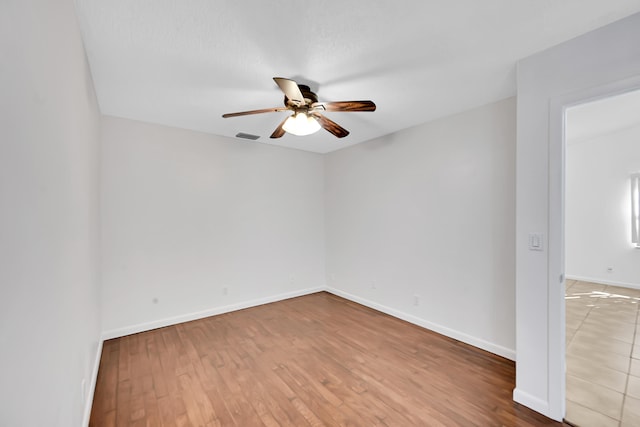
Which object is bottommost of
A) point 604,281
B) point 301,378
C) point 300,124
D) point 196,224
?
point 301,378

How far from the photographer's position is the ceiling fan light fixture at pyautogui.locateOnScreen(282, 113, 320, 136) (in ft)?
7.50

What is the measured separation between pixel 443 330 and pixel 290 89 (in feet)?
9.84

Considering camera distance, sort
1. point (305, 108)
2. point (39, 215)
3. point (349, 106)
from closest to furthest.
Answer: point (39, 215)
point (349, 106)
point (305, 108)

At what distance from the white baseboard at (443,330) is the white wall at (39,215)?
3161 mm

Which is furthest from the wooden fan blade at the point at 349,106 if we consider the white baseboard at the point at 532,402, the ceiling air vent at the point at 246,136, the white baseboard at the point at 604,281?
the white baseboard at the point at 604,281

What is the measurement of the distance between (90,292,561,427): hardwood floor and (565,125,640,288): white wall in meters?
4.29

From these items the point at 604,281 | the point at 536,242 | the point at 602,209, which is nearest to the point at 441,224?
the point at 536,242

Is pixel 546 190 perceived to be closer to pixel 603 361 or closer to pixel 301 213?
pixel 603 361


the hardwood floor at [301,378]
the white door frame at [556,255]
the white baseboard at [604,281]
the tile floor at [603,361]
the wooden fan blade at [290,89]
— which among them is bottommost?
the hardwood floor at [301,378]

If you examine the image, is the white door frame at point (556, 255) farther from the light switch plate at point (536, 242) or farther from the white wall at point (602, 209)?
the white wall at point (602, 209)

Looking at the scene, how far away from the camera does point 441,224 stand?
3.08 meters

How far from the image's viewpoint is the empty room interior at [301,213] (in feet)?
3.96

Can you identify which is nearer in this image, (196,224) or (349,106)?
(349,106)

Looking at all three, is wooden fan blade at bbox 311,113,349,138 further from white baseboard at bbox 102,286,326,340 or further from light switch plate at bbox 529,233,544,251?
white baseboard at bbox 102,286,326,340
